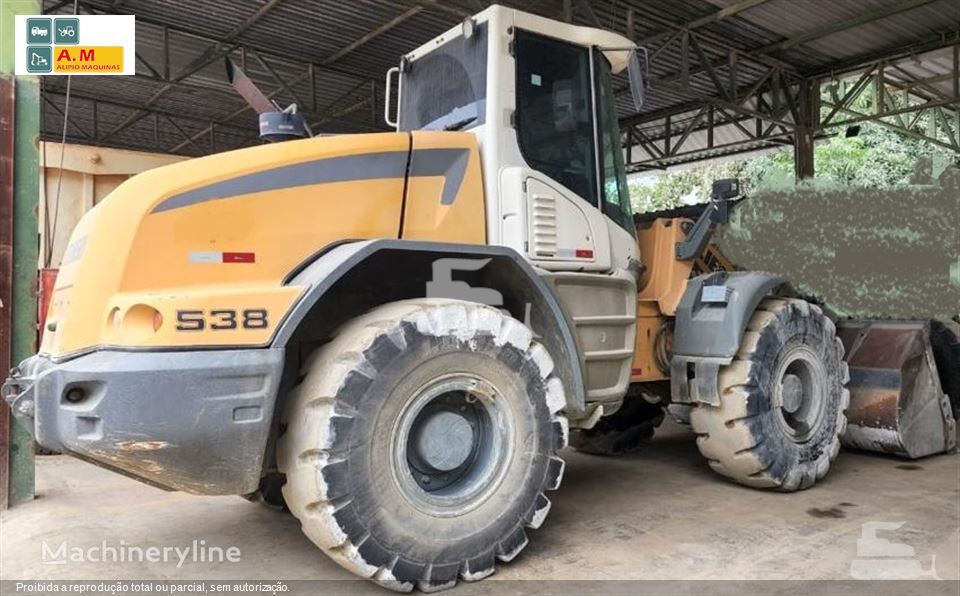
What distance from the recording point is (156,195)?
277cm

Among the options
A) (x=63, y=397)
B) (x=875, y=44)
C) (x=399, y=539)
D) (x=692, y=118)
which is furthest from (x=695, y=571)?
(x=692, y=118)

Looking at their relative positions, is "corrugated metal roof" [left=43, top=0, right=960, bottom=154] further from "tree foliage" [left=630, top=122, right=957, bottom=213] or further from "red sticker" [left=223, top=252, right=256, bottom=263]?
"tree foliage" [left=630, top=122, right=957, bottom=213]

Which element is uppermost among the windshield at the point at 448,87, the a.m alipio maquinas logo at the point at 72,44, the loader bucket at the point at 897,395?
the a.m alipio maquinas logo at the point at 72,44

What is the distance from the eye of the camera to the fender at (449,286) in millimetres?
3094

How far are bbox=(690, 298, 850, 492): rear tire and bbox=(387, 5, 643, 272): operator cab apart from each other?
3.32 ft

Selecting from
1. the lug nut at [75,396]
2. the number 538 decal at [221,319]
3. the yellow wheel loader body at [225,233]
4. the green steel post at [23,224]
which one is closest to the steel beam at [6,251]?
the green steel post at [23,224]

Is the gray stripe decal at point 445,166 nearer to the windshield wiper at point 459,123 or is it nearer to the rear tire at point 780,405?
the windshield wiper at point 459,123

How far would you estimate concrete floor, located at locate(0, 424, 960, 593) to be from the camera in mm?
3262

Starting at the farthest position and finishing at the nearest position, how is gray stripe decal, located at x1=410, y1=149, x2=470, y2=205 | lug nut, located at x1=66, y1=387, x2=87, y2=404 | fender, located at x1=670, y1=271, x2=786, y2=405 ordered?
fender, located at x1=670, y1=271, x2=786, y2=405 < gray stripe decal, located at x1=410, y1=149, x2=470, y2=205 < lug nut, located at x1=66, y1=387, x2=87, y2=404

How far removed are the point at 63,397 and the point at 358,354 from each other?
40.2 inches

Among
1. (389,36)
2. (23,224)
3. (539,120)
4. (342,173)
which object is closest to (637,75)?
(539,120)

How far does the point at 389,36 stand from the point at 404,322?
783cm

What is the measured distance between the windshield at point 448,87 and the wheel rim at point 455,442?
4.56ft

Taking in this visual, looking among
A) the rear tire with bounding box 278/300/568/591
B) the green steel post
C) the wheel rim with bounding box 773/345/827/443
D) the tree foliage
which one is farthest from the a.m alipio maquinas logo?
the tree foliage
